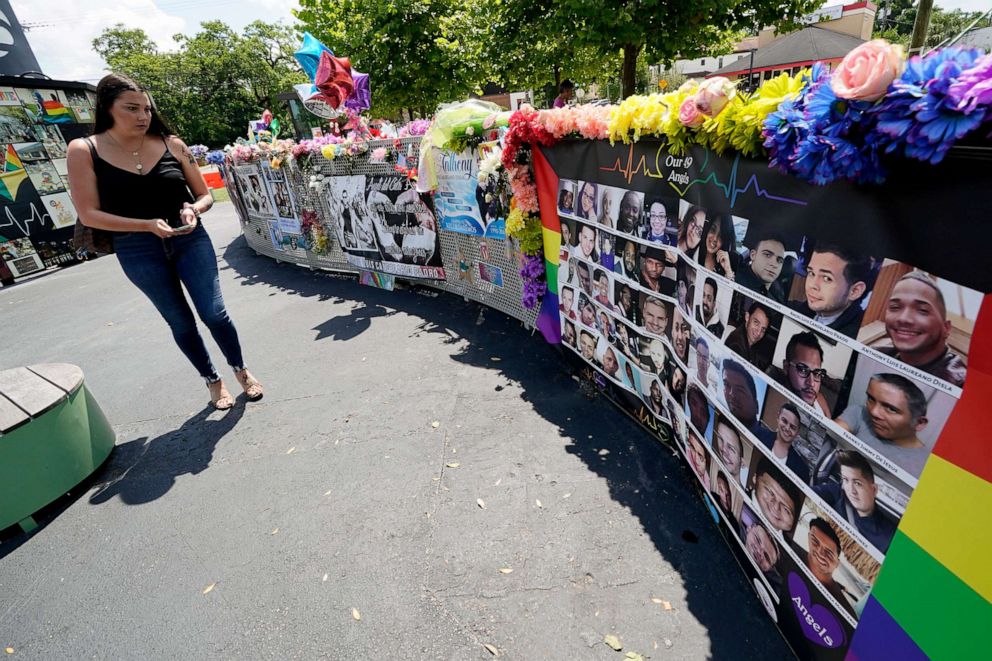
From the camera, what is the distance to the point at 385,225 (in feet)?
21.3

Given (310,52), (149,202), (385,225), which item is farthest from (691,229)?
(310,52)

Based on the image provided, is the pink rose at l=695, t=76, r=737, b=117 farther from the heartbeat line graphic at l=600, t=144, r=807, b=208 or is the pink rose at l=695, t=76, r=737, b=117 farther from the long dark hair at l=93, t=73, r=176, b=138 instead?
the long dark hair at l=93, t=73, r=176, b=138

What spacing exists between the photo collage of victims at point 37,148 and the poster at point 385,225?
26.5 feet

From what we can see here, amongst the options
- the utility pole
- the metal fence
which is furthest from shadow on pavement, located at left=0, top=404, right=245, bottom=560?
the utility pole

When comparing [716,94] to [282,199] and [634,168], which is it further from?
[282,199]

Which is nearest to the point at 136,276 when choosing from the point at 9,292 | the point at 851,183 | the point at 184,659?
the point at 184,659

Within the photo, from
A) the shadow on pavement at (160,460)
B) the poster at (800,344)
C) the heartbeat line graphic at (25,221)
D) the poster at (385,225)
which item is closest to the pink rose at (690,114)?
the poster at (800,344)

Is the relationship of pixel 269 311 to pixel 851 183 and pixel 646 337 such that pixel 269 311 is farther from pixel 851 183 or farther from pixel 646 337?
pixel 851 183

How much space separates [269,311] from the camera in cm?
665

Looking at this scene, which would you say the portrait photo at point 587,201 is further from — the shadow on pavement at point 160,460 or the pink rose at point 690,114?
the shadow on pavement at point 160,460

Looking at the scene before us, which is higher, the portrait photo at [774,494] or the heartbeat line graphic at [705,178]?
the heartbeat line graphic at [705,178]

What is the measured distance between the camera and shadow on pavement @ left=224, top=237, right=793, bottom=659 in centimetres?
212

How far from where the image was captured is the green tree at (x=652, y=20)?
8016 mm

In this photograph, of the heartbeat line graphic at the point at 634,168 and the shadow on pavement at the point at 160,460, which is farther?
the shadow on pavement at the point at 160,460
